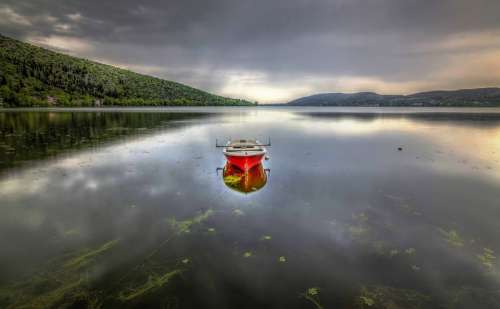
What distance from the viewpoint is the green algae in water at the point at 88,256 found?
7.73m

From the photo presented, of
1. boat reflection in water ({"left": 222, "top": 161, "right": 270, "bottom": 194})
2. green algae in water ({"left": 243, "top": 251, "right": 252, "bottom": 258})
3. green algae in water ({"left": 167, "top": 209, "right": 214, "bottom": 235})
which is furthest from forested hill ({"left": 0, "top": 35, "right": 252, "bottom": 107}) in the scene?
green algae in water ({"left": 243, "top": 251, "right": 252, "bottom": 258})

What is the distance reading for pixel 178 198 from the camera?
13852 millimetres

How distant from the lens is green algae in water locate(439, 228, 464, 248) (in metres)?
9.36

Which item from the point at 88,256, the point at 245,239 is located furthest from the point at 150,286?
the point at 245,239

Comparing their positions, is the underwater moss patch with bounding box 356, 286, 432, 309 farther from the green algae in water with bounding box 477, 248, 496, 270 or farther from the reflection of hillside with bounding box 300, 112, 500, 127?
the reflection of hillside with bounding box 300, 112, 500, 127

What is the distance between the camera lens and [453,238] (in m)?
9.80

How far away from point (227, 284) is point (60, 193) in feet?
40.4

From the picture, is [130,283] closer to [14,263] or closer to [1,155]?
[14,263]

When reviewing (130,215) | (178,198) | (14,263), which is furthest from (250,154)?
(14,263)

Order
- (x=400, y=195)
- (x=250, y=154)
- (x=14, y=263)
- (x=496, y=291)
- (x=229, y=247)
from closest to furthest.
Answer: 1. (x=496, y=291)
2. (x=14, y=263)
3. (x=229, y=247)
4. (x=400, y=195)
5. (x=250, y=154)

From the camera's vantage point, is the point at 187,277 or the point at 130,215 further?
the point at 130,215

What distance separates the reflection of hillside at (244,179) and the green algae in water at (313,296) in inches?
346

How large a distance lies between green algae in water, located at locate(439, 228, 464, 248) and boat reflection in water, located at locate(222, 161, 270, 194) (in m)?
9.52

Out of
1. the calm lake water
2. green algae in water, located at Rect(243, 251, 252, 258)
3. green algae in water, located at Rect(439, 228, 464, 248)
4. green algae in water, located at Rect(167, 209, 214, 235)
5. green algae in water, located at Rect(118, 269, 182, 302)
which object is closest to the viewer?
green algae in water, located at Rect(118, 269, 182, 302)
